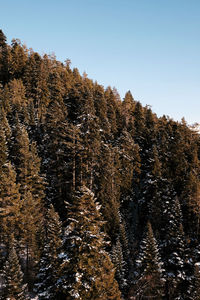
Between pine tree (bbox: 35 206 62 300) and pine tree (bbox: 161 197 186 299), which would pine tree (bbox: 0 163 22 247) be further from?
pine tree (bbox: 161 197 186 299)

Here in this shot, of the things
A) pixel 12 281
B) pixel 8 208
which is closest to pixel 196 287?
pixel 12 281

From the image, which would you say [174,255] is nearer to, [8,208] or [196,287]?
[196,287]

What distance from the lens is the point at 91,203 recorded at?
1736cm

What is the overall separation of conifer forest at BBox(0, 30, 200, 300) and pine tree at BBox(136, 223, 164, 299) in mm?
147

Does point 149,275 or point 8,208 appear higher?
point 8,208

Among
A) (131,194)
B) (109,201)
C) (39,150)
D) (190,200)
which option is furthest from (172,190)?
(39,150)

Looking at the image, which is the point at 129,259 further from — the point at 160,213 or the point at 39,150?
the point at 39,150

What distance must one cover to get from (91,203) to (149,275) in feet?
80.8

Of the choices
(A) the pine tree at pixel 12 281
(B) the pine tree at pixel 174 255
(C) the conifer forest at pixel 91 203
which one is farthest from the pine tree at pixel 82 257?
(B) the pine tree at pixel 174 255

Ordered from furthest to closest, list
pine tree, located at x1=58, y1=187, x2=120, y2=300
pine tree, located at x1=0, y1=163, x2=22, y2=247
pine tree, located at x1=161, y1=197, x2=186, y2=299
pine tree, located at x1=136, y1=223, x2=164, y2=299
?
pine tree, located at x1=161, y1=197, x2=186, y2=299 → pine tree, located at x1=0, y1=163, x2=22, y2=247 → pine tree, located at x1=136, y1=223, x2=164, y2=299 → pine tree, located at x1=58, y1=187, x2=120, y2=300

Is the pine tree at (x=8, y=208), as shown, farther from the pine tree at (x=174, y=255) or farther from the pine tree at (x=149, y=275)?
the pine tree at (x=174, y=255)

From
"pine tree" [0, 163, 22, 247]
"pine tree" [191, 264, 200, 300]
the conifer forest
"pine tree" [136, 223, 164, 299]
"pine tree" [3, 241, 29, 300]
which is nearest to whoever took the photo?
the conifer forest

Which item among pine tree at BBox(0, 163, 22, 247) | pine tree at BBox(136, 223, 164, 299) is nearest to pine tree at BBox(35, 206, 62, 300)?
pine tree at BBox(0, 163, 22, 247)

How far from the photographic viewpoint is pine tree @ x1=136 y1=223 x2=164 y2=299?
3516cm
